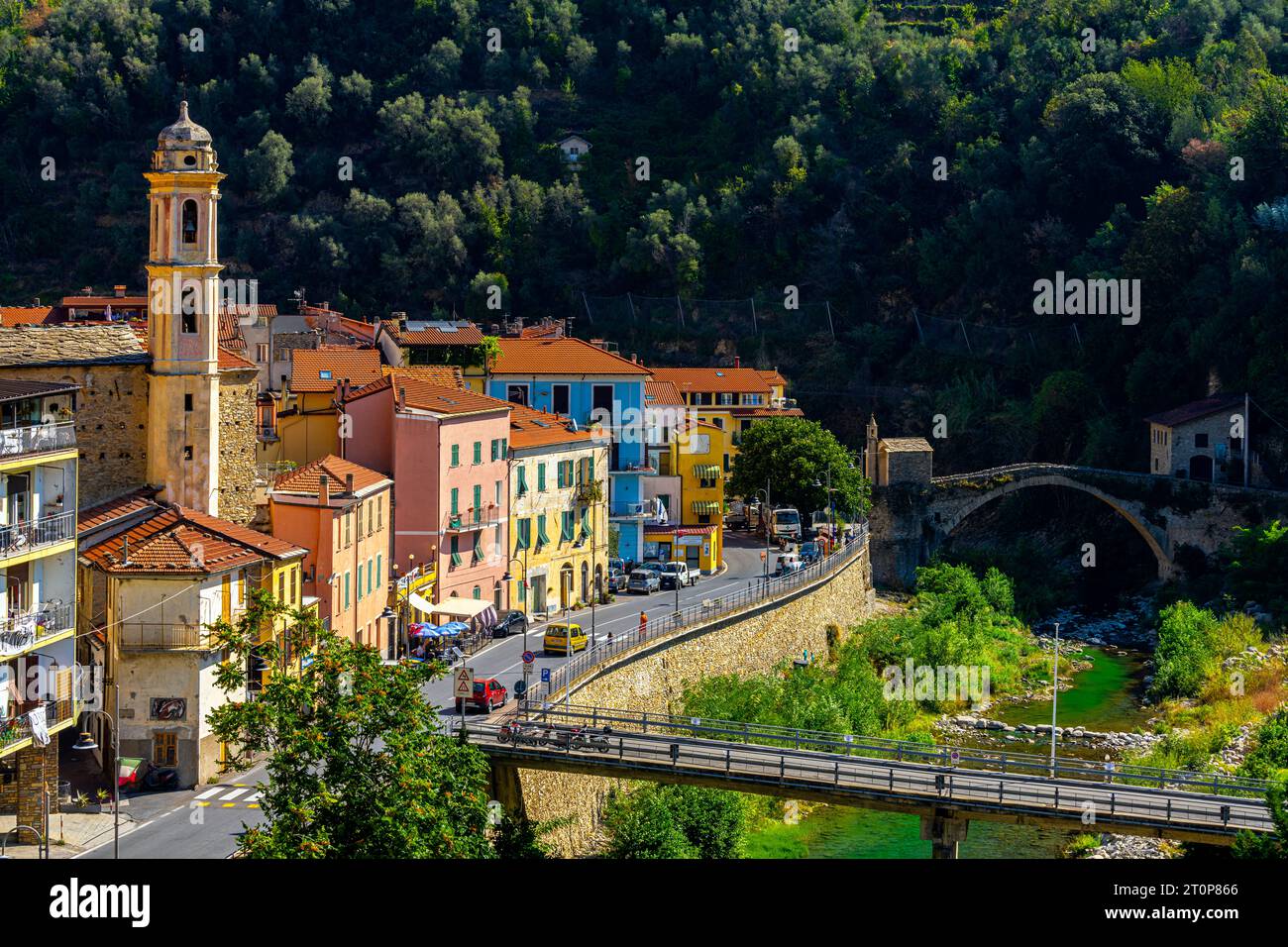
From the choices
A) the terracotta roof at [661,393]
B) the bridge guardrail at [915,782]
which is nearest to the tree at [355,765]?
the bridge guardrail at [915,782]

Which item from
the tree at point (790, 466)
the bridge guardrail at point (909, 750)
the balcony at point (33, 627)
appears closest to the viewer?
the balcony at point (33, 627)

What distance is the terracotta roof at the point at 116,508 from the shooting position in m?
44.2

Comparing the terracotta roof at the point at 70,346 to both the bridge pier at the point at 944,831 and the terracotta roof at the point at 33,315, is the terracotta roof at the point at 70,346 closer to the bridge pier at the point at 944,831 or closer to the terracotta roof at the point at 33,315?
the bridge pier at the point at 944,831

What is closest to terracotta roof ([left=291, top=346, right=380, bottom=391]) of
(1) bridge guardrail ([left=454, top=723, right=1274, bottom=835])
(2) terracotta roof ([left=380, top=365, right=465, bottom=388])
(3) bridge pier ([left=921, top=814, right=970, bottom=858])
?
(2) terracotta roof ([left=380, top=365, right=465, bottom=388])

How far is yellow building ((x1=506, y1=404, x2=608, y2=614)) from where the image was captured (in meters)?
63.1

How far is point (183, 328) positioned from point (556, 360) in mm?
29983

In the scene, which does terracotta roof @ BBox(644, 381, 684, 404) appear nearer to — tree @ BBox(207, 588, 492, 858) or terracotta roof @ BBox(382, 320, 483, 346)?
terracotta roof @ BBox(382, 320, 483, 346)

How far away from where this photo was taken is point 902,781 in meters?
40.2

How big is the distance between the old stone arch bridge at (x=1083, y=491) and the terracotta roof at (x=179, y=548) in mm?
47803

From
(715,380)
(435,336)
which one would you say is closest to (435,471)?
(435,336)

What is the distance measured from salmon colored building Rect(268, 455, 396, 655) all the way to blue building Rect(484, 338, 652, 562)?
19747mm

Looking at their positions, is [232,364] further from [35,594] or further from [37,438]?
[35,594]
